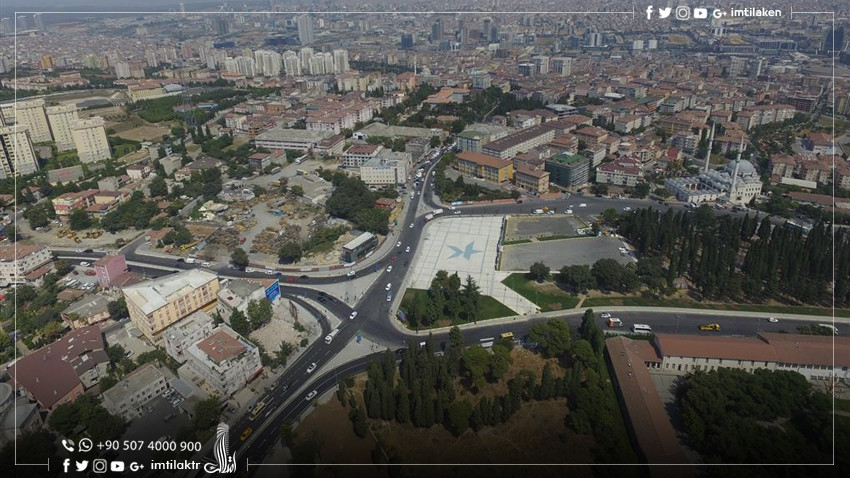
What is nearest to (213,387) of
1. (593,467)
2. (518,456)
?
(518,456)

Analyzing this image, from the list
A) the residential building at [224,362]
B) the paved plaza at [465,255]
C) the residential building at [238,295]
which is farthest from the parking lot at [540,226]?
the residential building at [224,362]

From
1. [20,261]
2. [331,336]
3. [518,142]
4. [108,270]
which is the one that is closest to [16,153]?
[20,261]

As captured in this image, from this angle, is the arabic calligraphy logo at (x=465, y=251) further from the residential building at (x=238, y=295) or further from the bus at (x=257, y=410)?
the bus at (x=257, y=410)

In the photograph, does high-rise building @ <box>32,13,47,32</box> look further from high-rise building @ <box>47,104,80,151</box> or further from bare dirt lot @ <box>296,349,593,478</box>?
bare dirt lot @ <box>296,349,593,478</box>

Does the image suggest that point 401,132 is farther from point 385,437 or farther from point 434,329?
point 385,437

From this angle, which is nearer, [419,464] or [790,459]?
[790,459]

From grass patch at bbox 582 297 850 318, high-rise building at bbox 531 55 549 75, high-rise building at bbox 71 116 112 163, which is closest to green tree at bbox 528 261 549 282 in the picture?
grass patch at bbox 582 297 850 318
